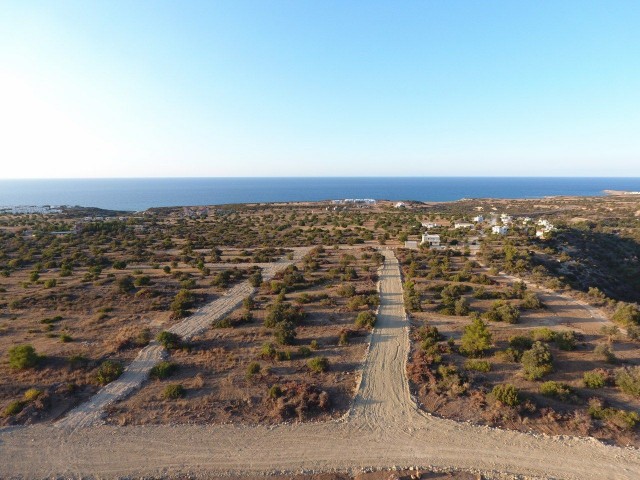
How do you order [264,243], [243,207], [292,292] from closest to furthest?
[292,292] → [264,243] → [243,207]

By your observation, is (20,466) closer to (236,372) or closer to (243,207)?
(236,372)

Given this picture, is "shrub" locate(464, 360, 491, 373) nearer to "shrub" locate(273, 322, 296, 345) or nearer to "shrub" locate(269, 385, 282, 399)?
"shrub" locate(269, 385, 282, 399)

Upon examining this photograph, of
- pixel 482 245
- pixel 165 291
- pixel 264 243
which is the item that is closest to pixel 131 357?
pixel 165 291

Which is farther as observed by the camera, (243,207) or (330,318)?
(243,207)

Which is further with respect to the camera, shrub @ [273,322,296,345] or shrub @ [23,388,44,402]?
shrub @ [273,322,296,345]

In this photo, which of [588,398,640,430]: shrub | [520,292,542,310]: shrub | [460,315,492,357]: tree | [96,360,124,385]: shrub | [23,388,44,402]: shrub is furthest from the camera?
[520,292,542,310]: shrub

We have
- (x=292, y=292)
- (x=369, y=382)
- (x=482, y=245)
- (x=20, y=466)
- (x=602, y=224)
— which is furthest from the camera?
(x=602, y=224)

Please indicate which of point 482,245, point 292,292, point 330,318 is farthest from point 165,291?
point 482,245

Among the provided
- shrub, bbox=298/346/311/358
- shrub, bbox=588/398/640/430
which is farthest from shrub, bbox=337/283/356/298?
shrub, bbox=588/398/640/430

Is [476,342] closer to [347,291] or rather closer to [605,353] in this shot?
[605,353]
